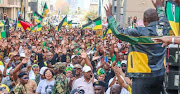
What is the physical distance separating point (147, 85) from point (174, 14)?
4.19 feet

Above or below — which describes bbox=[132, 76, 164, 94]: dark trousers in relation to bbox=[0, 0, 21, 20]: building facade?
below

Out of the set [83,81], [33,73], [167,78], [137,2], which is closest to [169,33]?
[167,78]

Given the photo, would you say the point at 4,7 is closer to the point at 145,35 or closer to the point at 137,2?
the point at 137,2

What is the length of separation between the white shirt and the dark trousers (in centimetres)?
244

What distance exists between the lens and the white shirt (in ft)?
26.7

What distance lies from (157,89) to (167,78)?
1.08 m

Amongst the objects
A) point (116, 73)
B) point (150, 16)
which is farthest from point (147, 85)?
point (116, 73)

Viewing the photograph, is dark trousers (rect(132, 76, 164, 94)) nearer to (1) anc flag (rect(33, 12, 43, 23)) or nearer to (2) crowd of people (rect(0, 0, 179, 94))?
(2) crowd of people (rect(0, 0, 179, 94))

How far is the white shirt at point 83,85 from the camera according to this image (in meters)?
8.13

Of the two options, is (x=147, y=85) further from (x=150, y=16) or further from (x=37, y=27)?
(x=37, y=27)

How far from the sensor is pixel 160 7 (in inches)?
246

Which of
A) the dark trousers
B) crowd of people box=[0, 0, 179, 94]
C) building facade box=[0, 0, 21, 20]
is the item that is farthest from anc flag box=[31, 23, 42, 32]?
building facade box=[0, 0, 21, 20]

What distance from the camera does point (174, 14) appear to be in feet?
15.4

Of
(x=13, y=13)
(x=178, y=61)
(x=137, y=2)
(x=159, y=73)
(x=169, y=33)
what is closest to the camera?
(x=178, y=61)
